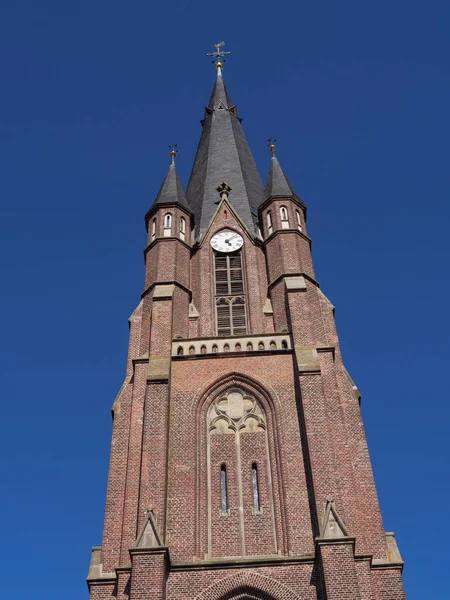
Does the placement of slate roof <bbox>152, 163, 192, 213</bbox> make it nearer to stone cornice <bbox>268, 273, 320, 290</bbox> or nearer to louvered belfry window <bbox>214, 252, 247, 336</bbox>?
louvered belfry window <bbox>214, 252, 247, 336</bbox>

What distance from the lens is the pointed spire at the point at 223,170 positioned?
3348 cm

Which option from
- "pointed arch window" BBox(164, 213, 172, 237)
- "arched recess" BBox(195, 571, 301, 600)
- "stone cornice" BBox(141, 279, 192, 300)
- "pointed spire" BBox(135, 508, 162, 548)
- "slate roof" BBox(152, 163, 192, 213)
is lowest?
"arched recess" BBox(195, 571, 301, 600)

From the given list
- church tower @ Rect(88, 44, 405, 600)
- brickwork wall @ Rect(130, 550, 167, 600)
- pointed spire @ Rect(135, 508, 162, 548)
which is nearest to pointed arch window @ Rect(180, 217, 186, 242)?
church tower @ Rect(88, 44, 405, 600)

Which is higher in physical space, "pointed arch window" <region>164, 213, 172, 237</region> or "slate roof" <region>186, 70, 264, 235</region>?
"slate roof" <region>186, 70, 264, 235</region>

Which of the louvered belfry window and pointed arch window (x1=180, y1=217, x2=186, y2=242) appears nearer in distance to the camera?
the louvered belfry window

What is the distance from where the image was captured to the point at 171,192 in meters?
32.4

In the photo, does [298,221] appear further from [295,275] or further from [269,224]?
[295,275]

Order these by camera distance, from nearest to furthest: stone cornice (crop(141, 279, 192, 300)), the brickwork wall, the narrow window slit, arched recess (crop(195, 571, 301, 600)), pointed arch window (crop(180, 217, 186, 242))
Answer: the brickwork wall, arched recess (crop(195, 571, 301, 600)), the narrow window slit, stone cornice (crop(141, 279, 192, 300)), pointed arch window (crop(180, 217, 186, 242))

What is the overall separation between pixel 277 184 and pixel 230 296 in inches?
240

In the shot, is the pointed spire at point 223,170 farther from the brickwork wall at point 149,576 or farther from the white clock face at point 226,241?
the brickwork wall at point 149,576

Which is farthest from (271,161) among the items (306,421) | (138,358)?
(306,421)

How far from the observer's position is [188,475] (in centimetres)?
2106

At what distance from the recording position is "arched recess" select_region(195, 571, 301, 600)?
715 inches

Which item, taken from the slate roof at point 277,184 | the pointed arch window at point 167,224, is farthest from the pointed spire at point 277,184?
the pointed arch window at point 167,224
